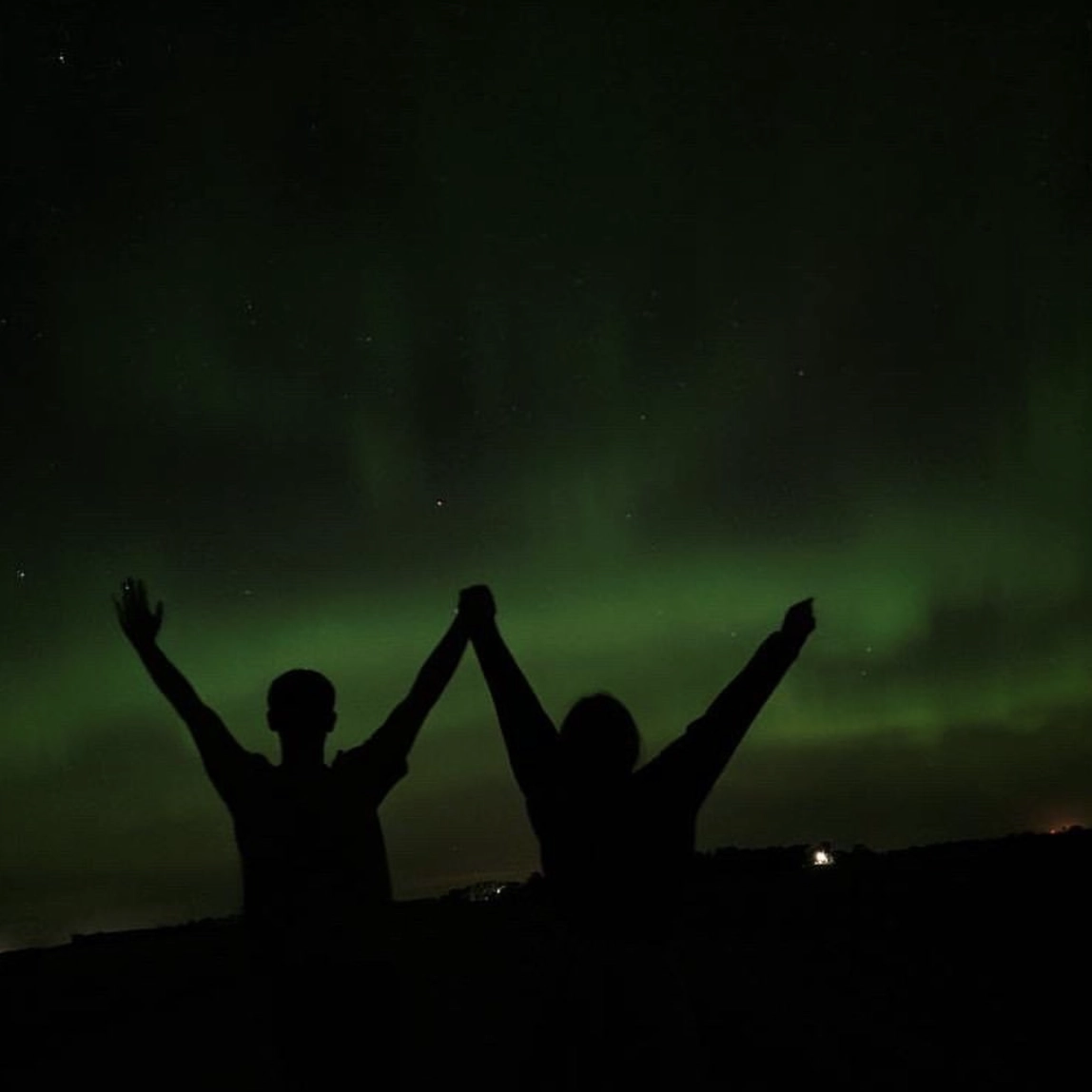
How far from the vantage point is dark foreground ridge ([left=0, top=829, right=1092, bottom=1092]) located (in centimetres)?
826

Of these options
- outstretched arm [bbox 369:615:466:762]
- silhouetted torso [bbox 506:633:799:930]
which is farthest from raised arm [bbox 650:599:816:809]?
outstretched arm [bbox 369:615:466:762]

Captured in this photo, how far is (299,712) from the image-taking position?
3309 millimetres

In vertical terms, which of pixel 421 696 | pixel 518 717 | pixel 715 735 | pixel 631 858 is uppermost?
pixel 421 696

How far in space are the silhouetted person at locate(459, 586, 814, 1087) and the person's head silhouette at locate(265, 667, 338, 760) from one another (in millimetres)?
929

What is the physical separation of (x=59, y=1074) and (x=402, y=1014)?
23.8ft

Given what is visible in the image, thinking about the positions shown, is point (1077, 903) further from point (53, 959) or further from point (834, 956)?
point (53, 959)

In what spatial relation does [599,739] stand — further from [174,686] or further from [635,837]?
[174,686]

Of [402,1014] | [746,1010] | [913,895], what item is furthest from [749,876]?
[402,1014]

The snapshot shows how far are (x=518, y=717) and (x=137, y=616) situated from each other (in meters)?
1.81

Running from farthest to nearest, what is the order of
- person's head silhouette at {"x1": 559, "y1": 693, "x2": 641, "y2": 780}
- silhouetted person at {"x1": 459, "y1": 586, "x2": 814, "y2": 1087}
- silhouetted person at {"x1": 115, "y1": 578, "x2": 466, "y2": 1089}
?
silhouetted person at {"x1": 115, "y1": 578, "x2": 466, "y2": 1089}, person's head silhouette at {"x1": 559, "y1": 693, "x2": 641, "y2": 780}, silhouetted person at {"x1": 459, "y1": 586, "x2": 814, "y2": 1087}

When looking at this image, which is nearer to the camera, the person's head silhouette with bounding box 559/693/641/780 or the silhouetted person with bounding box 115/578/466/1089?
the person's head silhouette with bounding box 559/693/641/780

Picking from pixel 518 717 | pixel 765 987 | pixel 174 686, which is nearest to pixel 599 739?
pixel 518 717

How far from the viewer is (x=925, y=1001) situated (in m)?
9.27

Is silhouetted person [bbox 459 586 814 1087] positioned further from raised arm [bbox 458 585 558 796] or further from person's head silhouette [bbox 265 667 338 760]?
person's head silhouette [bbox 265 667 338 760]
